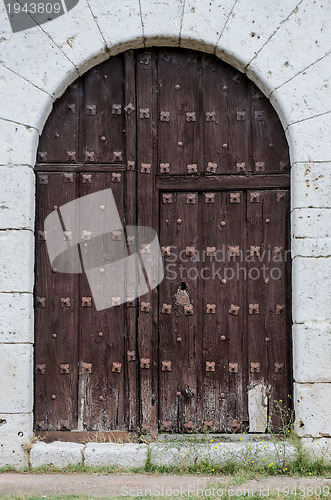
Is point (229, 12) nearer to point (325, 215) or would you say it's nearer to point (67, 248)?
point (325, 215)

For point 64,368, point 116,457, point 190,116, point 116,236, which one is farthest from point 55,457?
point 190,116

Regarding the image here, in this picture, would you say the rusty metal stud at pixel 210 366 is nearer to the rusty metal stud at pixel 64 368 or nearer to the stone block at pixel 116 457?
the stone block at pixel 116 457

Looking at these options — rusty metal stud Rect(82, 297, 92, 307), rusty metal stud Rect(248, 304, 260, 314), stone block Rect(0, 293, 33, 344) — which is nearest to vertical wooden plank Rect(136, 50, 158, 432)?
rusty metal stud Rect(82, 297, 92, 307)

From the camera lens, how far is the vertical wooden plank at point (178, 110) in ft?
13.2

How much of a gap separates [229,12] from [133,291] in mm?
2033

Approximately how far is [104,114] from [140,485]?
250 cm

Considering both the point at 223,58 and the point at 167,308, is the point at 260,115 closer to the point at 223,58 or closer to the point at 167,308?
the point at 223,58

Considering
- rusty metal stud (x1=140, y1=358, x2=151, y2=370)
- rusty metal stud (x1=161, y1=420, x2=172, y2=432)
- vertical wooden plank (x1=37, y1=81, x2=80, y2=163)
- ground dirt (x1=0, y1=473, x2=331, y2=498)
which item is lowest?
ground dirt (x1=0, y1=473, x2=331, y2=498)

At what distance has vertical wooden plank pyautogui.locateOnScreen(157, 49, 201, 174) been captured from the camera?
4.03m

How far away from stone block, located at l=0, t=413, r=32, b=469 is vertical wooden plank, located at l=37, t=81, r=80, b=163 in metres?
1.78

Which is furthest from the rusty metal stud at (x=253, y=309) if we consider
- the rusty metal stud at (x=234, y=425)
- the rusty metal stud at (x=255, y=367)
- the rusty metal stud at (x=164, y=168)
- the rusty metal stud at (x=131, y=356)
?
the rusty metal stud at (x=164, y=168)

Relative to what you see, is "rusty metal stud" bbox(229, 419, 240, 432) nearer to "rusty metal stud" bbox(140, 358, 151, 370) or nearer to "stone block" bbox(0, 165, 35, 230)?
"rusty metal stud" bbox(140, 358, 151, 370)

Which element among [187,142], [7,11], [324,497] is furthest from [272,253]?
[7,11]

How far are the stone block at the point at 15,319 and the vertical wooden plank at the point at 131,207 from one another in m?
0.69
